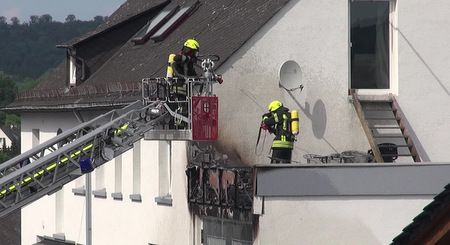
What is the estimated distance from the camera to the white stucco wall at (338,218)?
21750 millimetres

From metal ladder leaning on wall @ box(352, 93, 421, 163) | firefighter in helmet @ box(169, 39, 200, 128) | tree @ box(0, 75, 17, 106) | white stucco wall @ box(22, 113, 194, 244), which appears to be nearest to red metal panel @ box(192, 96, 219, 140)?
firefighter in helmet @ box(169, 39, 200, 128)

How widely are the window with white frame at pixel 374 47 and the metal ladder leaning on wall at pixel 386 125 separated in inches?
13.4

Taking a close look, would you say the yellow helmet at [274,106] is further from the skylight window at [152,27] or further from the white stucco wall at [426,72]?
the skylight window at [152,27]

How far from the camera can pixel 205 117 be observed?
76.7 feet

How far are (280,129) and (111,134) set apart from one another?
3148 millimetres

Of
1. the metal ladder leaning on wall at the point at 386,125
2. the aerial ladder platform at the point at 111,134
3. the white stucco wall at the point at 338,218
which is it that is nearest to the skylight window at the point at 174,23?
the metal ladder leaning on wall at the point at 386,125

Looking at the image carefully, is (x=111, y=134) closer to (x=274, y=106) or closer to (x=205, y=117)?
(x=205, y=117)

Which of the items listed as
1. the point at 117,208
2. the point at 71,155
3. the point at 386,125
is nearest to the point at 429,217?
the point at 71,155

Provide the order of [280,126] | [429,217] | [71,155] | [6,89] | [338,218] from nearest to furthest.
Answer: [429,217] → [71,155] → [338,218] → [280,126] → [6,89]

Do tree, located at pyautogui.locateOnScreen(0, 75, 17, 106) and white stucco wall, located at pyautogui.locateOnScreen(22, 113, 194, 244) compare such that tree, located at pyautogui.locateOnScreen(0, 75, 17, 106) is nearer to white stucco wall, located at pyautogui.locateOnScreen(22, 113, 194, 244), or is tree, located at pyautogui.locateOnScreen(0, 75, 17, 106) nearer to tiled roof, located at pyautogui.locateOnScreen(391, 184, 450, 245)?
white stucco wall, located at pyautogui.locateOnScreen(22, 113, 194, 244)

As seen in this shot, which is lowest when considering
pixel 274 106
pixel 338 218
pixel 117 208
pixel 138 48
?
pixel 117 208

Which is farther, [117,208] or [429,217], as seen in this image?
[117,208]

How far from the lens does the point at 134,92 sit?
2755 cm

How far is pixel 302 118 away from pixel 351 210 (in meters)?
4.69
